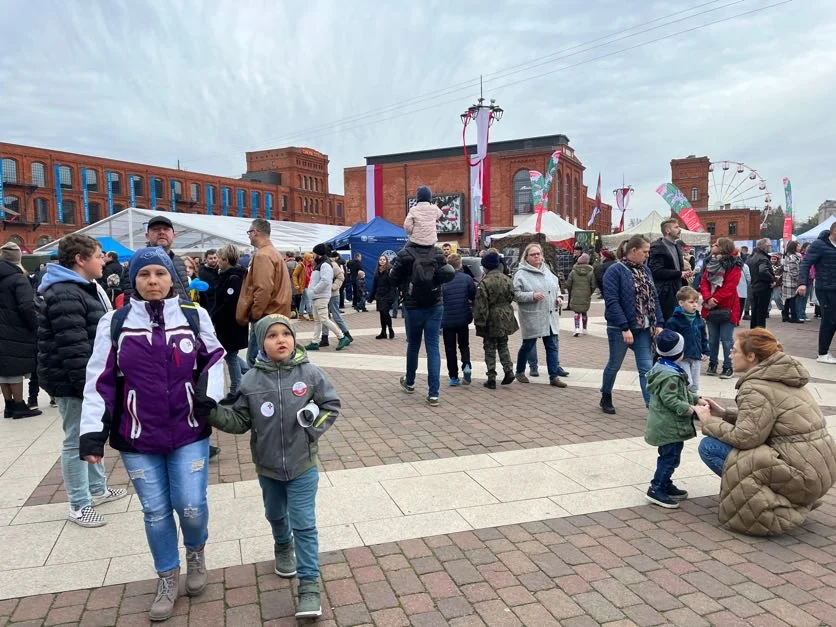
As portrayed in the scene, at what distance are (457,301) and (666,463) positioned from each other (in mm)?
3840

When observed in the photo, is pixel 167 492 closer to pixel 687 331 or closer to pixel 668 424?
pixel 668 424

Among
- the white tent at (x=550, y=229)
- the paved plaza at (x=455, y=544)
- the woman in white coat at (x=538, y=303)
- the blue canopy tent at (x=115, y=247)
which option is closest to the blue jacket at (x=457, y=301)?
the woman in white coat at (x=538, y=303)

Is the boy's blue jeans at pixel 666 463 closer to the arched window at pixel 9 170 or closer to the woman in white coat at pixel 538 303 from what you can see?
the woman in white coat at pixel 538 303

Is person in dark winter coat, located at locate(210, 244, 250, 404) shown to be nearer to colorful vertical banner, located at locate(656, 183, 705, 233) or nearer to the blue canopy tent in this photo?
the blue canopy tent

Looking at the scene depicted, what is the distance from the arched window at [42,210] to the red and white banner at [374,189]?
29.9 m

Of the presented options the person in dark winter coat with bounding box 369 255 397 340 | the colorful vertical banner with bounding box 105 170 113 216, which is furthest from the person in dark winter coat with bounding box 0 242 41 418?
the colorful vertical banner with bounding box 105 170 113 216

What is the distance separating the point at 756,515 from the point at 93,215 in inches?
2651

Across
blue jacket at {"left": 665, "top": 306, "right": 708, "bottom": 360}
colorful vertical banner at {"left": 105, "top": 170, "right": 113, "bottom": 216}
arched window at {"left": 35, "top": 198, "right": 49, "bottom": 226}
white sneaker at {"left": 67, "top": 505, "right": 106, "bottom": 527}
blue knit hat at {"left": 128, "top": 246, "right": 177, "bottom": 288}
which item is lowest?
white sneaker at {"left": 67, "top": 505, "right": 106, "bottom": 527}

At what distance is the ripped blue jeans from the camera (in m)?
2.75

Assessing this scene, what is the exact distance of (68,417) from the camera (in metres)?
3.85

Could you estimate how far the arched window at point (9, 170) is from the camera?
172ft

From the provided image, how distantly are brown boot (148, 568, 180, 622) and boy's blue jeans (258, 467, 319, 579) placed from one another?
0.55 metres

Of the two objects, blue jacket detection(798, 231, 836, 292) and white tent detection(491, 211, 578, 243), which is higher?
white tent detection(491, 211, 578, 243)

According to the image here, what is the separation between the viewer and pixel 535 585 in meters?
3.02
